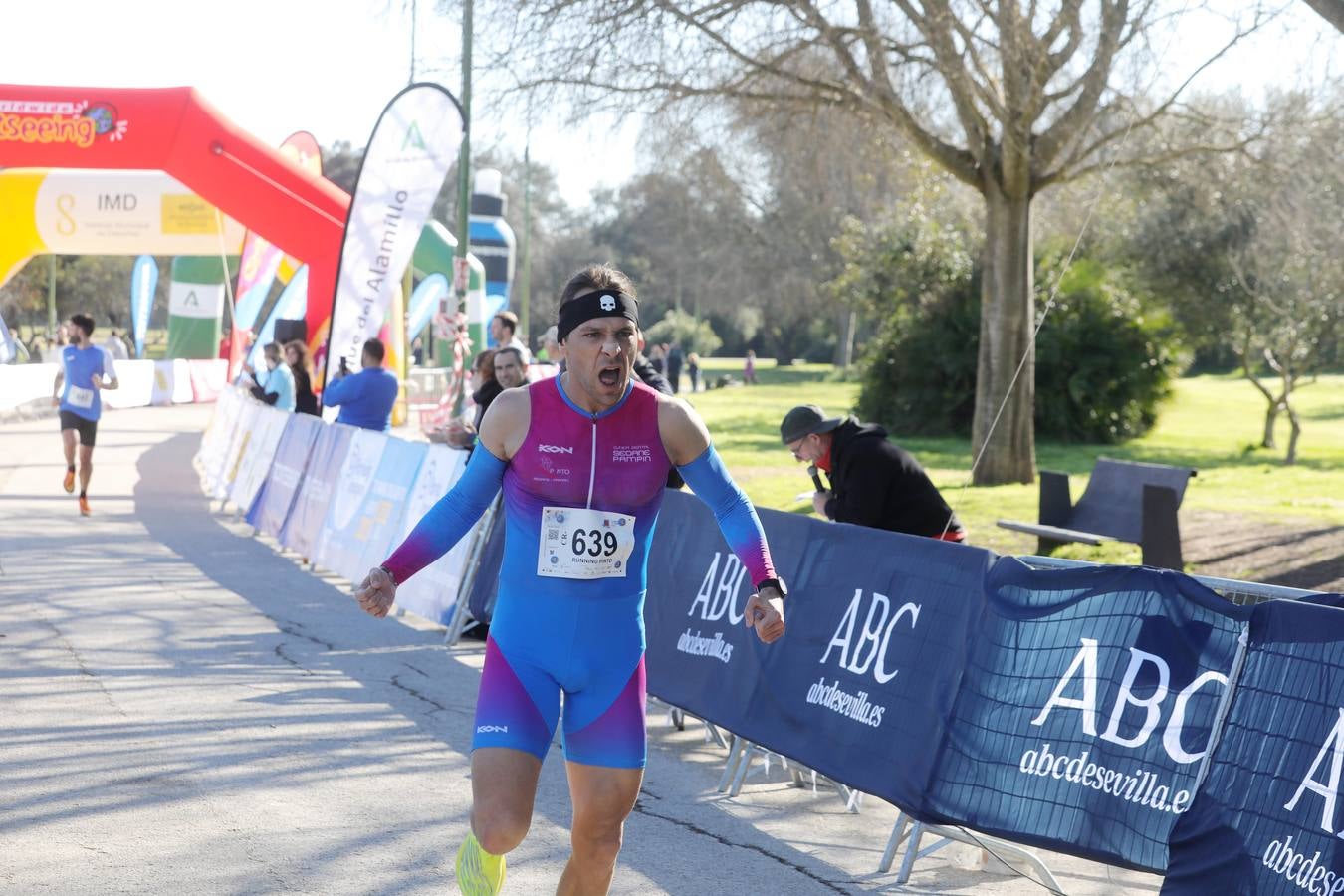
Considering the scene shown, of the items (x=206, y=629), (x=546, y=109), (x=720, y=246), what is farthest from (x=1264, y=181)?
(x=720, y=246)

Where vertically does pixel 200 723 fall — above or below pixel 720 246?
below

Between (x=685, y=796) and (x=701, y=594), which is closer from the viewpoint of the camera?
(x=685, y=796)

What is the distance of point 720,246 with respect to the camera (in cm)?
8288

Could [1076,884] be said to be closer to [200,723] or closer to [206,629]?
[200,723]

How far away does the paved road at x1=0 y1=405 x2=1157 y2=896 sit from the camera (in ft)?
18.7

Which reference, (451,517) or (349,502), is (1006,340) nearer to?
(349,502)

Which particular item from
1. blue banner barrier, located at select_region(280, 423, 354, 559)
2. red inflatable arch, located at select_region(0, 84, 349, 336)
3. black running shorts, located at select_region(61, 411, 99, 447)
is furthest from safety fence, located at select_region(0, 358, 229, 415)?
blue banner barrier, located at select_region(280, 423, 354, 559)

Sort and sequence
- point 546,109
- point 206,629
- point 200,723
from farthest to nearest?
point 546,109 < point 206,629 < point 200,723

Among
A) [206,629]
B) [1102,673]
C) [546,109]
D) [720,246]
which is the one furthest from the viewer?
[720,246]

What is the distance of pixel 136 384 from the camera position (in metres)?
A: 39.5

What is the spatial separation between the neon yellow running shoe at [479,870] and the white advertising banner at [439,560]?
645cm

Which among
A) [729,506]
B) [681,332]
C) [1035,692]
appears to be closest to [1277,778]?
[1035,692]

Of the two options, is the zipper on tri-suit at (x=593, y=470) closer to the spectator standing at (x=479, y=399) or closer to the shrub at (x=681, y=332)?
the spectator standing at (x=479, y=399)

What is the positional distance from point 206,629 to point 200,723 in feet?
9.48
